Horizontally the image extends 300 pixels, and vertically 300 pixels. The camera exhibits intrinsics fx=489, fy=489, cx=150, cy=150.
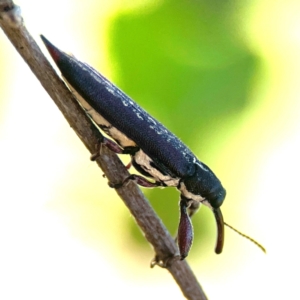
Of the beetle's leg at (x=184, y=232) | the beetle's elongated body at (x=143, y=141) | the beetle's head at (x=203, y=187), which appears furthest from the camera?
the beetle's head at (x=203, y=187)

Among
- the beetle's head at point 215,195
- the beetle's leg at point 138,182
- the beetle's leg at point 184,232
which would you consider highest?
the beetle's leg at point 138,182

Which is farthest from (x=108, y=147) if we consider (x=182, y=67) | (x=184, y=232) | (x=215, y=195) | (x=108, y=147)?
(x=182, y=67)

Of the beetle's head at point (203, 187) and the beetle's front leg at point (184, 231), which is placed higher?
the beetle's head at point (203, 187)

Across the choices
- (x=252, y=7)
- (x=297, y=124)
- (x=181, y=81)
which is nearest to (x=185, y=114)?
(x=181, y=81)

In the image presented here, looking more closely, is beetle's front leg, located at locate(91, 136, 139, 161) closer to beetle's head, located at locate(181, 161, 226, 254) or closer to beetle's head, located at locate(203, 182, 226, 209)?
beetle's head, located at locate(181, 161, 226, 254)

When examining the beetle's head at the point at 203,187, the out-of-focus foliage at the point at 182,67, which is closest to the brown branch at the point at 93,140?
the beetle's head at the point at 203,187

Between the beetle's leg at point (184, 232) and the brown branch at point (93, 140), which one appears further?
the beetle's leg at point (184, 232)

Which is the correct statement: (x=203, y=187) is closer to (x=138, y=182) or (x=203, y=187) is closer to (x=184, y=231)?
(x=184, y=231)

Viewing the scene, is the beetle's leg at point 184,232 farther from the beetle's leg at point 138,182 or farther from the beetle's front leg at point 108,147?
the beetle's front leg at point 108,147
